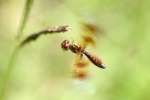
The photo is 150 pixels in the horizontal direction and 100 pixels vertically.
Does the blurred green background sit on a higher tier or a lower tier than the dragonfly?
higher

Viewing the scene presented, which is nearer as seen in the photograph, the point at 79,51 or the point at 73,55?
the point at 79,51

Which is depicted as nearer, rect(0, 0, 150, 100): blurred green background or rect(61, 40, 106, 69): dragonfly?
rect(61, 40, 106, 69): dragonfly

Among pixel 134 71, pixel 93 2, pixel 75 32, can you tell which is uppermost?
pixel 93 2

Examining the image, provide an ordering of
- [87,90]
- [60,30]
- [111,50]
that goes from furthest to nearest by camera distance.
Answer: [111,50], [87,90], [60,30]

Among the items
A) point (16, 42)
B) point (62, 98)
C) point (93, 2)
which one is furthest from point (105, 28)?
point (16, 42)

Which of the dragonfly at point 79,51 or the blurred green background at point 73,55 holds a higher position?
the blurred green background at point 73,55

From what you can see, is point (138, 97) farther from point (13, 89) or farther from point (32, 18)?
point (32, 18)

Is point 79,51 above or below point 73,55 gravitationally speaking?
below

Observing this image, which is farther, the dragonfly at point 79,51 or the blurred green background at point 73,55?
the blurred green background at point 73,55
